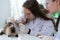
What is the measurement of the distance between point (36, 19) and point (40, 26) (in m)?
0.10

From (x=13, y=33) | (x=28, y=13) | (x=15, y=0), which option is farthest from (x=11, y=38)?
(x=15, y=0)

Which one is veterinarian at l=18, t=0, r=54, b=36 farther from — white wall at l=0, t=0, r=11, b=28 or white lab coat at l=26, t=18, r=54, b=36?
white wall at l=0, t=0, r=11, b=28

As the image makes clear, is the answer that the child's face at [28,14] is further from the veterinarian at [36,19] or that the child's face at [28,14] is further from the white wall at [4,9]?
the white wall at [4,9]

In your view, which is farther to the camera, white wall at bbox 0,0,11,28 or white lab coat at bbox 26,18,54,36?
white wall at bbox 0,0,11,28

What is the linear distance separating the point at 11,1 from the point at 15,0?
79 mm

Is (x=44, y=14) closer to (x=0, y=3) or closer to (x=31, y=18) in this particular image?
(x=31, y=18)

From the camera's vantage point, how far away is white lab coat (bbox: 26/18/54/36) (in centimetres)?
148

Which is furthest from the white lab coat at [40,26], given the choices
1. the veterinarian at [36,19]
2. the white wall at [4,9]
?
the white wall at [4,9]

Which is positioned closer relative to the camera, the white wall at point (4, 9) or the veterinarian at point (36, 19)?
the veterinarian at point (36, 19)

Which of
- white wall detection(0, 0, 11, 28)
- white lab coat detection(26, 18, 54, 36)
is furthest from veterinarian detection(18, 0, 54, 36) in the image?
white wall detection(0, 0, 11, 28)

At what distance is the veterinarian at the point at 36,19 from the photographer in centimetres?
151

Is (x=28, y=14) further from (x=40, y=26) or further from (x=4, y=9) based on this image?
(x=4, y=9)

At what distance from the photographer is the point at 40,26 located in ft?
5.16

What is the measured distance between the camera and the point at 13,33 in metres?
1.39
